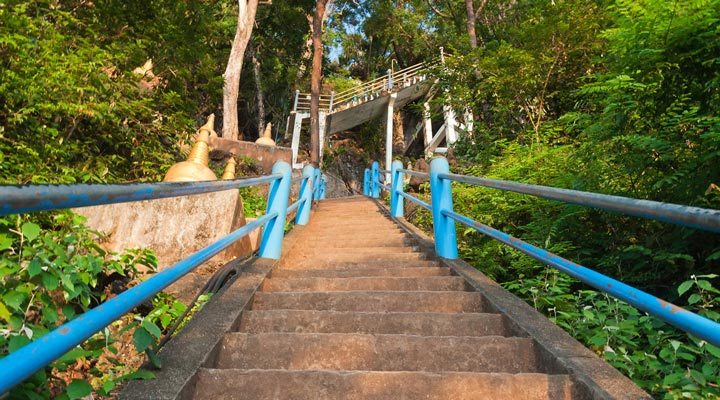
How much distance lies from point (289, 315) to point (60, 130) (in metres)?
6.07

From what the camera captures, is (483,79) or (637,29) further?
(483,79)

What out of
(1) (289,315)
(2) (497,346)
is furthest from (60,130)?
(2) (497,346)

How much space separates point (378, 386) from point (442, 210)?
97.3 inches

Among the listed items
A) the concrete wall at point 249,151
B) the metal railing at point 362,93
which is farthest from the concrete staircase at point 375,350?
the metal railing at point 362,93

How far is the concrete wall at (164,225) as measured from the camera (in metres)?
5.24

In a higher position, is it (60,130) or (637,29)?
(637,29)

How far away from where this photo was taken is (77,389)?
1381 mm

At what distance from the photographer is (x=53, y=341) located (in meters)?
1.04

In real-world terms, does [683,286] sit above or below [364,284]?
above

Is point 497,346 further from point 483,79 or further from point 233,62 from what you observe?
point 233,62

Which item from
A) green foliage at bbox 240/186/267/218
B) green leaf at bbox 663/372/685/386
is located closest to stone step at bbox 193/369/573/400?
green leaf at bbox 663/372/685/386

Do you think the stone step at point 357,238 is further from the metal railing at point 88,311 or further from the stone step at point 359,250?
the metal railing at point 88,311

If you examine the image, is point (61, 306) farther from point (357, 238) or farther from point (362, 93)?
point (362, 93)

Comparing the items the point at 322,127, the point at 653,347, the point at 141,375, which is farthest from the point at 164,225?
the point at 322,127
